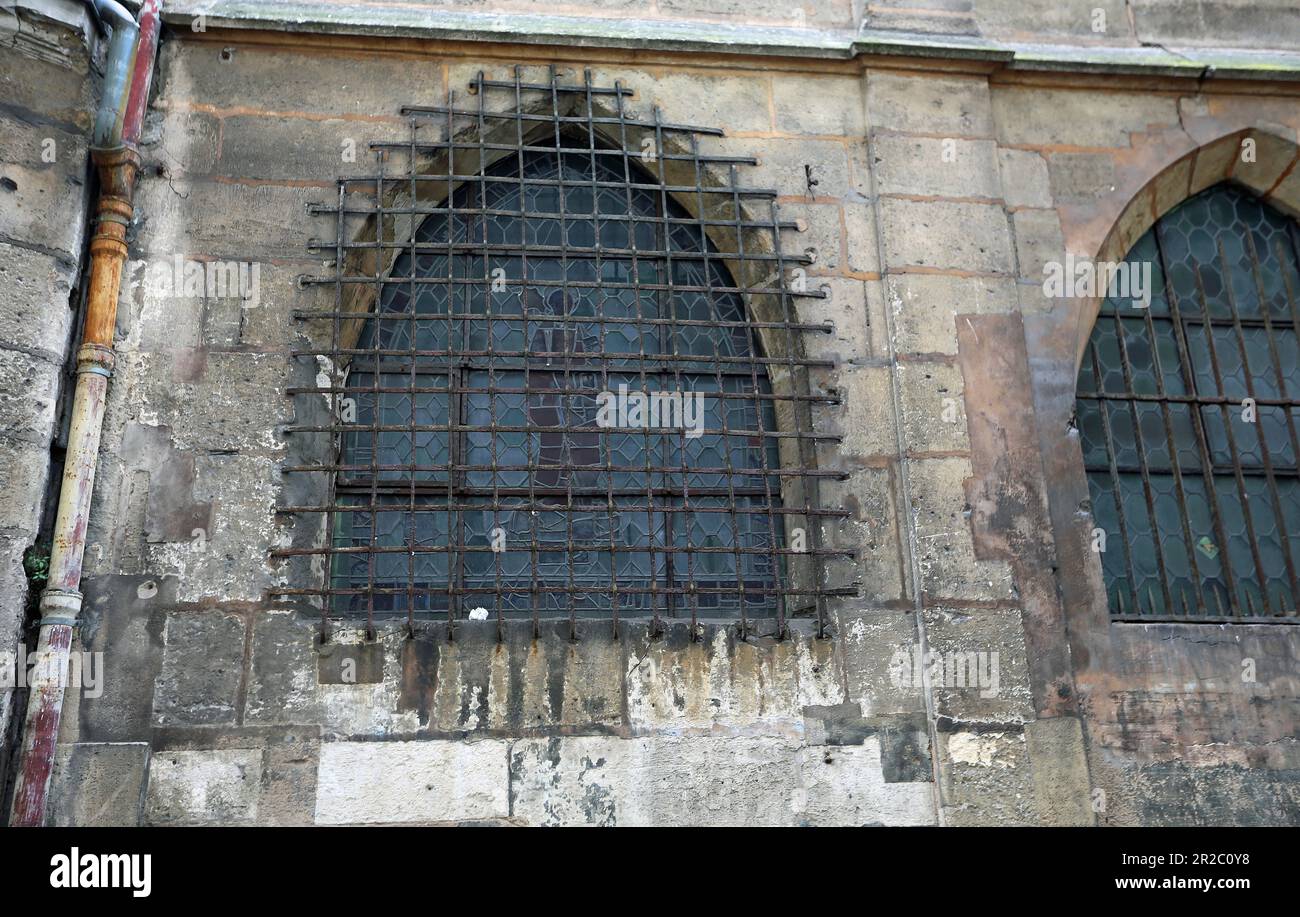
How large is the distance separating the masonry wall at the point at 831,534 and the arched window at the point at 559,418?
0.28 meters

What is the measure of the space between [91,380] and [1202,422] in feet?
13.8

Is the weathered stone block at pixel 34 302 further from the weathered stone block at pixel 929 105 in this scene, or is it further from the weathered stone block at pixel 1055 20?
the weathered stone block at pixel 1055 20

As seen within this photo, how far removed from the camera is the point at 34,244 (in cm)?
468

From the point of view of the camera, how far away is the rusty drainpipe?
4.28 metres

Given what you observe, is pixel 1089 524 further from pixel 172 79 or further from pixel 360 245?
pixel 172 79

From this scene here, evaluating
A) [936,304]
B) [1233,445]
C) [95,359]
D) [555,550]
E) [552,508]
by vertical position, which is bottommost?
[555,550]

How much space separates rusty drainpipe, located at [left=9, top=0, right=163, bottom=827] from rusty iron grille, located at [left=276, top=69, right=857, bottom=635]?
66 centimetres

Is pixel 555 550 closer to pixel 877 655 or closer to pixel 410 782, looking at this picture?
pixel 410 782

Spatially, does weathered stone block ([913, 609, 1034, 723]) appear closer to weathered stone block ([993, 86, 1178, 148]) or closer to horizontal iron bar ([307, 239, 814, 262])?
horizontal iron bar ([307, 239, 814, 262])

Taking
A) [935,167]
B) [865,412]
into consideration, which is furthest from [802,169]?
[865,412]


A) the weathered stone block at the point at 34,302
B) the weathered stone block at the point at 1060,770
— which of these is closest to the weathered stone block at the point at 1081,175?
the weathered stone block at the point at 1060,770

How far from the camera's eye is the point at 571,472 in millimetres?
4840

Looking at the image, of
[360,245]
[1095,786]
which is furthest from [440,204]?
[1095,786]
